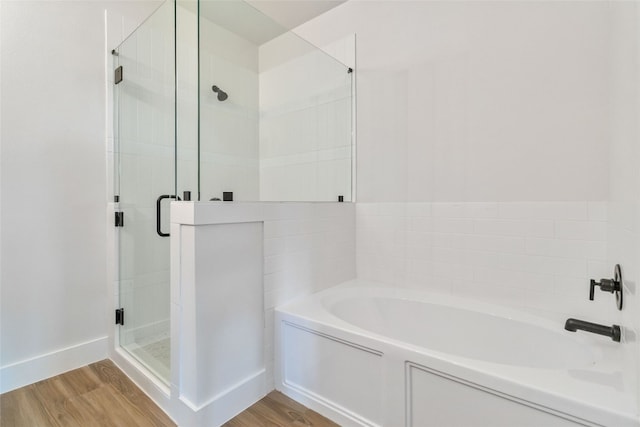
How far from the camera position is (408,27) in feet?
6.47

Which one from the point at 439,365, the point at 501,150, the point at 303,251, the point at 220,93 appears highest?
the point at 220,93

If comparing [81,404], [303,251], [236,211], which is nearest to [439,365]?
[303,251]

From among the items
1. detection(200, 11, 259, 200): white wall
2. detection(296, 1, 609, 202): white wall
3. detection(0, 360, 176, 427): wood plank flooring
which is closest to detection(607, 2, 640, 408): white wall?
detection(296, 1, 609, 202): white wall

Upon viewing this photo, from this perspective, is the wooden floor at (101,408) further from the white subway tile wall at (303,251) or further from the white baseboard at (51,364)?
the white subway tile wall at (303,251)

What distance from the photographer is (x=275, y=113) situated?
97.4 inches

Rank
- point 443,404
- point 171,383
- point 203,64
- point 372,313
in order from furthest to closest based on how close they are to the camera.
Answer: point 372,313, point 203,64, point 171,383, point 443,404

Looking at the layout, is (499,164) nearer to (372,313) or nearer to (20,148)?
(372,313)

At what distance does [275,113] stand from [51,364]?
2281mm

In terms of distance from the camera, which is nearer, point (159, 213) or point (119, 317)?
point (159, 213)

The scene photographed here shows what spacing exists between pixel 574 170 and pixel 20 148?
2978mm

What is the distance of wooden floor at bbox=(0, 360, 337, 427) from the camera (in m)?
1.36

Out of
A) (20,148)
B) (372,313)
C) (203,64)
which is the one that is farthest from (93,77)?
(372,313)

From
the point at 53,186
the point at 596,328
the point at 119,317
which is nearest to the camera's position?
the point at 596,328

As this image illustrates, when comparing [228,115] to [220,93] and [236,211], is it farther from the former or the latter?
[236,211]
